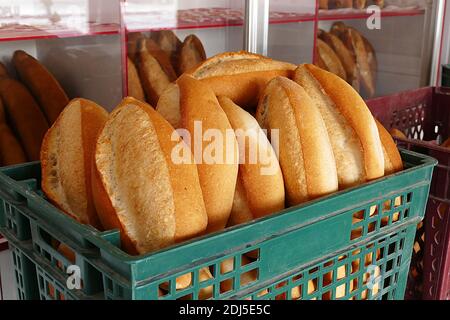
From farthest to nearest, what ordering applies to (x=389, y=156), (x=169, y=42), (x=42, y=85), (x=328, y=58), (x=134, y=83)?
(x=328, y=58) < (x=169, y=42) < (x=134, y=83) < (x=42, y=85) < (x=389, y=156)

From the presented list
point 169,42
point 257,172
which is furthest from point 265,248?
point 169,42

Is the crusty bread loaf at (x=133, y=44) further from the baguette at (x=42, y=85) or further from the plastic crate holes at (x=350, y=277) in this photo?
the plastic crate holes at (x=350, y=277)

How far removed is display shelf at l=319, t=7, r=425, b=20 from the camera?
7.39 ft

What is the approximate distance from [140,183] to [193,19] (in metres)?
1.28

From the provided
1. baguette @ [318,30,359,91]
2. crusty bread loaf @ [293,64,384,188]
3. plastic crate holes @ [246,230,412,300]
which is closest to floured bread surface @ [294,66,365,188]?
crusty bread loaf @ [293,64,384,188]

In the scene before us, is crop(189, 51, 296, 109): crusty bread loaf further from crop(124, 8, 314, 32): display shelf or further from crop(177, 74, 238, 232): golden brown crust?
crop(124, 8, 314, 32): display shelf

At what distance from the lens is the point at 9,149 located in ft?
4.59

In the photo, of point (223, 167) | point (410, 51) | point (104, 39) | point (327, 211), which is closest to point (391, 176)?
point (327, 211)

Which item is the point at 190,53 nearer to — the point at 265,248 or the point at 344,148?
the point at 344,148

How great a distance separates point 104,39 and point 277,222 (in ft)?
3.41

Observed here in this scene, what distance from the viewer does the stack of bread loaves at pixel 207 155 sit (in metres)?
0.68

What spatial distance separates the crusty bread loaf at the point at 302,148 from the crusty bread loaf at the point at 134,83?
87 cm

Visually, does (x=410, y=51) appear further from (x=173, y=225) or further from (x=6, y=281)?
(x=173, y=225)

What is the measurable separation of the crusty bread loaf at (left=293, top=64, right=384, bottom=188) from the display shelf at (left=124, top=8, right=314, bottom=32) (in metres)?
0.93
